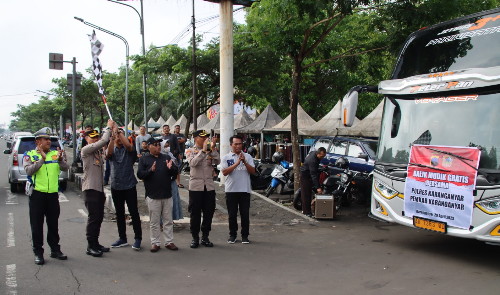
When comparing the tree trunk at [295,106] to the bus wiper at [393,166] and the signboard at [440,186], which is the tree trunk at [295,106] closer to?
the bus wiper at [393,166]

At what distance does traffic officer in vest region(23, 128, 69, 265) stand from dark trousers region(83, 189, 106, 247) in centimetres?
41

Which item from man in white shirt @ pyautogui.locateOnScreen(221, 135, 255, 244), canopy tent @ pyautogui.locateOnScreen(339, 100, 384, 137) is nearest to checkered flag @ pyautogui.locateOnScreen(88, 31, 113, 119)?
man in white shirt @ pyautogui.locateOnScreen(221, 135, 255, 244)

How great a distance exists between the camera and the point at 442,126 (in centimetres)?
644

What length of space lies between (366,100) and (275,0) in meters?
17.3

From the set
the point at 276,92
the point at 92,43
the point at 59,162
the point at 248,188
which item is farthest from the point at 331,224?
the point at 276,92

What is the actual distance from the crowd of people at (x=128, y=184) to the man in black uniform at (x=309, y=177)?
242 centimetres

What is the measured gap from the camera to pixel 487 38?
632 cm

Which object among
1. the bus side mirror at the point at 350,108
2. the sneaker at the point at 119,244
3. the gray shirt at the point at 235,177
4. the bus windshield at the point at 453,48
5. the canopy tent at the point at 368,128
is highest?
the bus windshield at the point at 453,48

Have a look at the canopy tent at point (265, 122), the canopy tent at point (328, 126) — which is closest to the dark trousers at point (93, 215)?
the canopy tent at point (328, 126)

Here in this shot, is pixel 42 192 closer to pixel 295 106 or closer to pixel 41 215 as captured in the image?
pixel 41 215

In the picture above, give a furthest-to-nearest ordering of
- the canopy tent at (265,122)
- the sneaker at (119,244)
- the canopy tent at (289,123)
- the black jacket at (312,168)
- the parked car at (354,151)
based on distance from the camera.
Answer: the canopy tent at (265,122) → the canopy tent at (289,123) → the parked car at (354,151) → the black jacket at (312,168) → the sneaker at (119,244)

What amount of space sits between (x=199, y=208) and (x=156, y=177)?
2.88 ft

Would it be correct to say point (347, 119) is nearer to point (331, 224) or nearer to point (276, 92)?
point (331, 224)

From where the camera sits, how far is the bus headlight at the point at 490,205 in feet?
18.5
